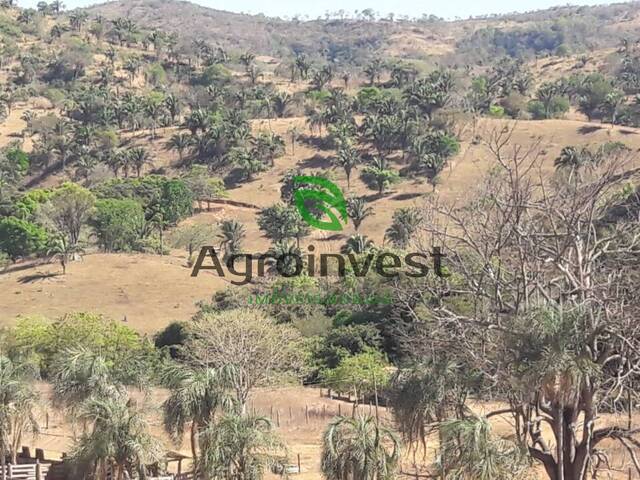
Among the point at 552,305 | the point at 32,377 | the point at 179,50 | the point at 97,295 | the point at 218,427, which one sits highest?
the point at 179,50

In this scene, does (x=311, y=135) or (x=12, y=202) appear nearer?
(x=12, y=202)

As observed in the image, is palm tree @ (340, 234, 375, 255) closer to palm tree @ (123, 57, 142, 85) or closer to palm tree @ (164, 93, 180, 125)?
palm tree @ (164, 93, 180, 125)

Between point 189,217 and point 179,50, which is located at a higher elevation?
point 179,50

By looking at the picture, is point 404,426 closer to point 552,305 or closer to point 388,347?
point 552,305

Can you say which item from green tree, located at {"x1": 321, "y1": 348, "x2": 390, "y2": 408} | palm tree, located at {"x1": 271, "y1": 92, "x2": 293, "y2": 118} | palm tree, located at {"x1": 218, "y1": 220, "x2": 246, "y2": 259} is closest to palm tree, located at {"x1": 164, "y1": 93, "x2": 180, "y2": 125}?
palm tree, located at {"x1": 271, "y1": 92, "x2": 293, "y2": 118}

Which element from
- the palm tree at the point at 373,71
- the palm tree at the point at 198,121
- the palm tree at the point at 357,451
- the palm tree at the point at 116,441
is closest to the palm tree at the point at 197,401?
the palm tree at the point at 116,441

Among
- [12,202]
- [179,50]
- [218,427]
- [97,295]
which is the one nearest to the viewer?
[218,427]

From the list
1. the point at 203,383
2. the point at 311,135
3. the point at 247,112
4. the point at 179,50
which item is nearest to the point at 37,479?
the point at 203,383

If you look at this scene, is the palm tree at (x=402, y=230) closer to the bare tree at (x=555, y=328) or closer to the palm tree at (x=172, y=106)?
the bare tree at (x=555, y=328)
